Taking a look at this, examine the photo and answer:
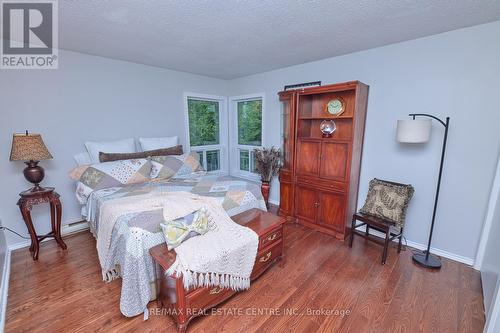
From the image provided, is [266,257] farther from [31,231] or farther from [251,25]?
[31,231]

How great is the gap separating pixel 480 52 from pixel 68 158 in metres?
4.61

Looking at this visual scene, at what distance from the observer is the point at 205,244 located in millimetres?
1635

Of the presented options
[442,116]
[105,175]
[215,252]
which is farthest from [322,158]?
[105,175]

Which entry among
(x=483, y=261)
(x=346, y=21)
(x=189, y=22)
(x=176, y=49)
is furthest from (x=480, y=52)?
(x=176, y=49)

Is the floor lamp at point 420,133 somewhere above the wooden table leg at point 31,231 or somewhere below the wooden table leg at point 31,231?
above

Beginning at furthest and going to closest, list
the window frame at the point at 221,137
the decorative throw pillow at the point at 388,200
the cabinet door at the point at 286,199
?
1. the window frame at the point at 221,137
2. the cabinet door at the point at 286,199
3. the decorative throw pillow at the point at 388,200

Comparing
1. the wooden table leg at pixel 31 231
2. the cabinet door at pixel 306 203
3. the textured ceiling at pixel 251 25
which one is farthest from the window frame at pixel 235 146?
the wooden table leg at pixel 31 231

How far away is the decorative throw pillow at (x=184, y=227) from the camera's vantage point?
161 centimetres

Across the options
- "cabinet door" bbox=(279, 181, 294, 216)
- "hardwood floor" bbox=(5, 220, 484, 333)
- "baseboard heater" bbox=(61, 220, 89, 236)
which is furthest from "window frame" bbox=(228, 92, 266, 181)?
"baseboard heater" bbox=(61, 220, 89, 236)

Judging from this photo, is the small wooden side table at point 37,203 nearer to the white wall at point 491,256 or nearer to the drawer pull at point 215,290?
the drawer pull at point 215,290

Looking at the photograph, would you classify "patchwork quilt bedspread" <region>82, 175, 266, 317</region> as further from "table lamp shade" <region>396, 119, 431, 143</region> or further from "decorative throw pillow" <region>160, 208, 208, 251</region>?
"table lamp shade" <region>396, 119, 431, 143</region>

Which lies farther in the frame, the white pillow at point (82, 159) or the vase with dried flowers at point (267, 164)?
the vase with dried flowers at point (267, 164)

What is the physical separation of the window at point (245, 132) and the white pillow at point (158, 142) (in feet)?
4.53

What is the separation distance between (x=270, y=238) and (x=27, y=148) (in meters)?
2.51
